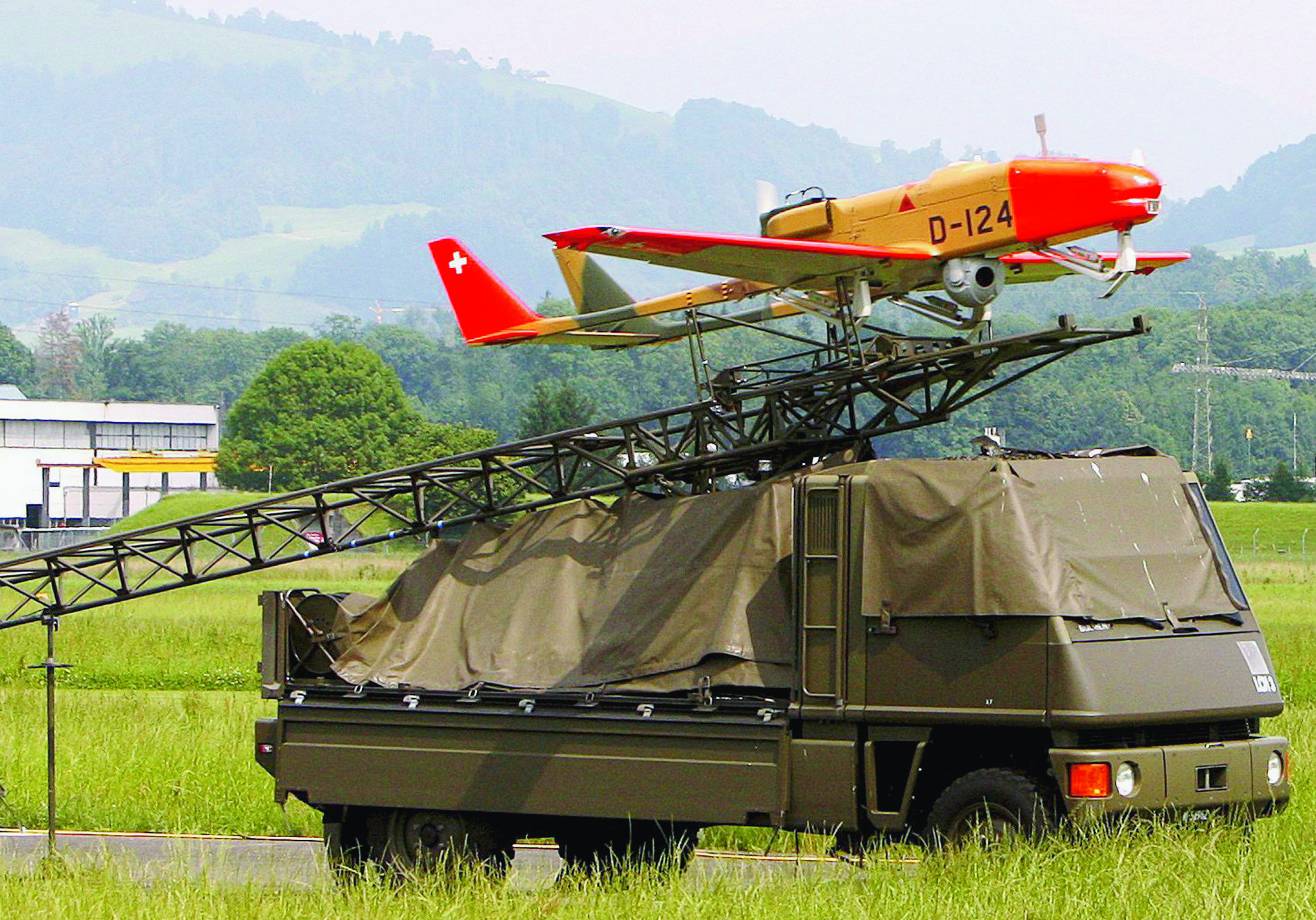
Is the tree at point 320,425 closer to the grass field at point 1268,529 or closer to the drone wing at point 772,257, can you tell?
the grass field at point 1268,529

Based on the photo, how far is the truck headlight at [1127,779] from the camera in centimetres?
1038

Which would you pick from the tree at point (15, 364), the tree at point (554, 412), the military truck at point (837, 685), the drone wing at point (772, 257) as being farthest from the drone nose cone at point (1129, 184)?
the tree at point (15, 364)

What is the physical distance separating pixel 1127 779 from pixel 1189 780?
49 cm

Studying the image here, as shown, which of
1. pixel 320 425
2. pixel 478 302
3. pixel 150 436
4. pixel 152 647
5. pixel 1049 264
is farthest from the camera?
pixel 150 436

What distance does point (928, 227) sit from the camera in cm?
1603

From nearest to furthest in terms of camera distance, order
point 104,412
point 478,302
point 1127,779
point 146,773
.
A: 1. point 1127,779
2. point 146,773
3. point 478,302
4. point 104,412

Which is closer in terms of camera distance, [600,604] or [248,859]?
[600,604]

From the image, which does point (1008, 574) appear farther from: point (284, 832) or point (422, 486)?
point (284, 832)

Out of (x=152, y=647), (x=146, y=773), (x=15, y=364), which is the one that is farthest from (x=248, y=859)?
(x=15, y=364)

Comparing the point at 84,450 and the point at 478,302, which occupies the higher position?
the point at 84,450

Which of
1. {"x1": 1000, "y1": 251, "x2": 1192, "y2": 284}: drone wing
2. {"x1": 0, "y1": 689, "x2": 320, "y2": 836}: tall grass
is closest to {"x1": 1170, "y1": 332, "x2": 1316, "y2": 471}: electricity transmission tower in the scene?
{"x1": 0, "y1": 689, "x2": 320, "y2": 836}: tall grass

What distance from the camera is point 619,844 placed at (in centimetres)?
1310

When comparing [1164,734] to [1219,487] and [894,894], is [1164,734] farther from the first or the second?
[1219,487]

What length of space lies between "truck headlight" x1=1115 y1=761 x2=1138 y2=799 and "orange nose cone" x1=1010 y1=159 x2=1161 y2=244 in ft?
20.8
